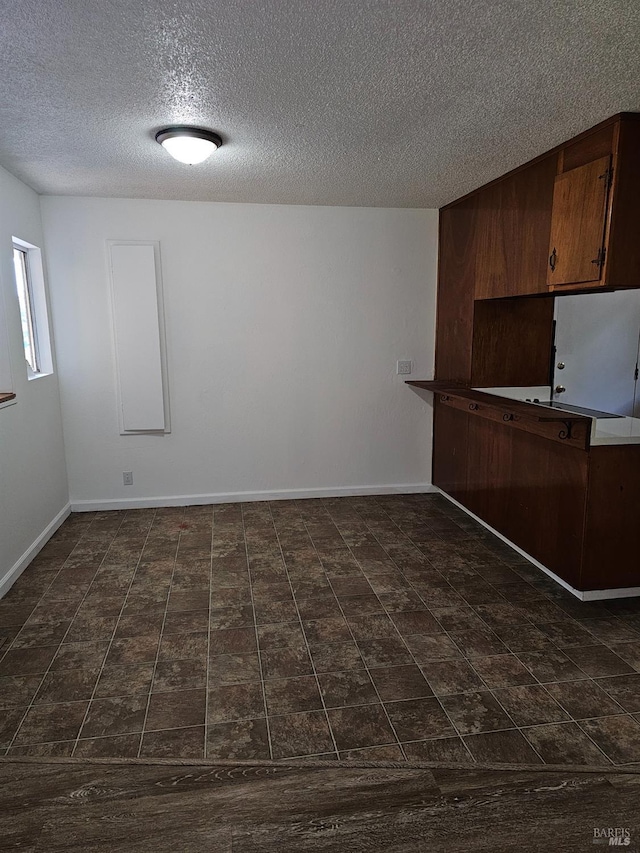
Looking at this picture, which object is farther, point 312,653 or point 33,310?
point 33,310

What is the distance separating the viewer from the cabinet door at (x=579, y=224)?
2.65 m

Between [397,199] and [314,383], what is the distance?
5.24 feet

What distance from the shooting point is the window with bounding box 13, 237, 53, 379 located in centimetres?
396

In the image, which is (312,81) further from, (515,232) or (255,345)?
(255,345)

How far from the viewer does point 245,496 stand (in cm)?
477

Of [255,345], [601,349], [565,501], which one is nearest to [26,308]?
[255,345]

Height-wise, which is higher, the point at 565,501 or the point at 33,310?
the point at 33,310

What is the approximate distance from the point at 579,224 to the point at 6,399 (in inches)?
128

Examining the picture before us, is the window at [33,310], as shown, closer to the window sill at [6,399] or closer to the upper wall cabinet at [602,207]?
the window sill at [6,399]

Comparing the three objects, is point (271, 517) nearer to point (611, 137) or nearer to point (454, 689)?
point (454, 689)

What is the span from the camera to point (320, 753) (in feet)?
6.41

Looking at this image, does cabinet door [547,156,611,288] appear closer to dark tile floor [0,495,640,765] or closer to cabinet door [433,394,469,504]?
cabinet door [433,394,469,504]

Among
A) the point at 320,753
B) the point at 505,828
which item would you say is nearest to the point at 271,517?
the point at 320,753

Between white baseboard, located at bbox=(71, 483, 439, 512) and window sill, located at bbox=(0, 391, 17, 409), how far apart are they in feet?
4.66
